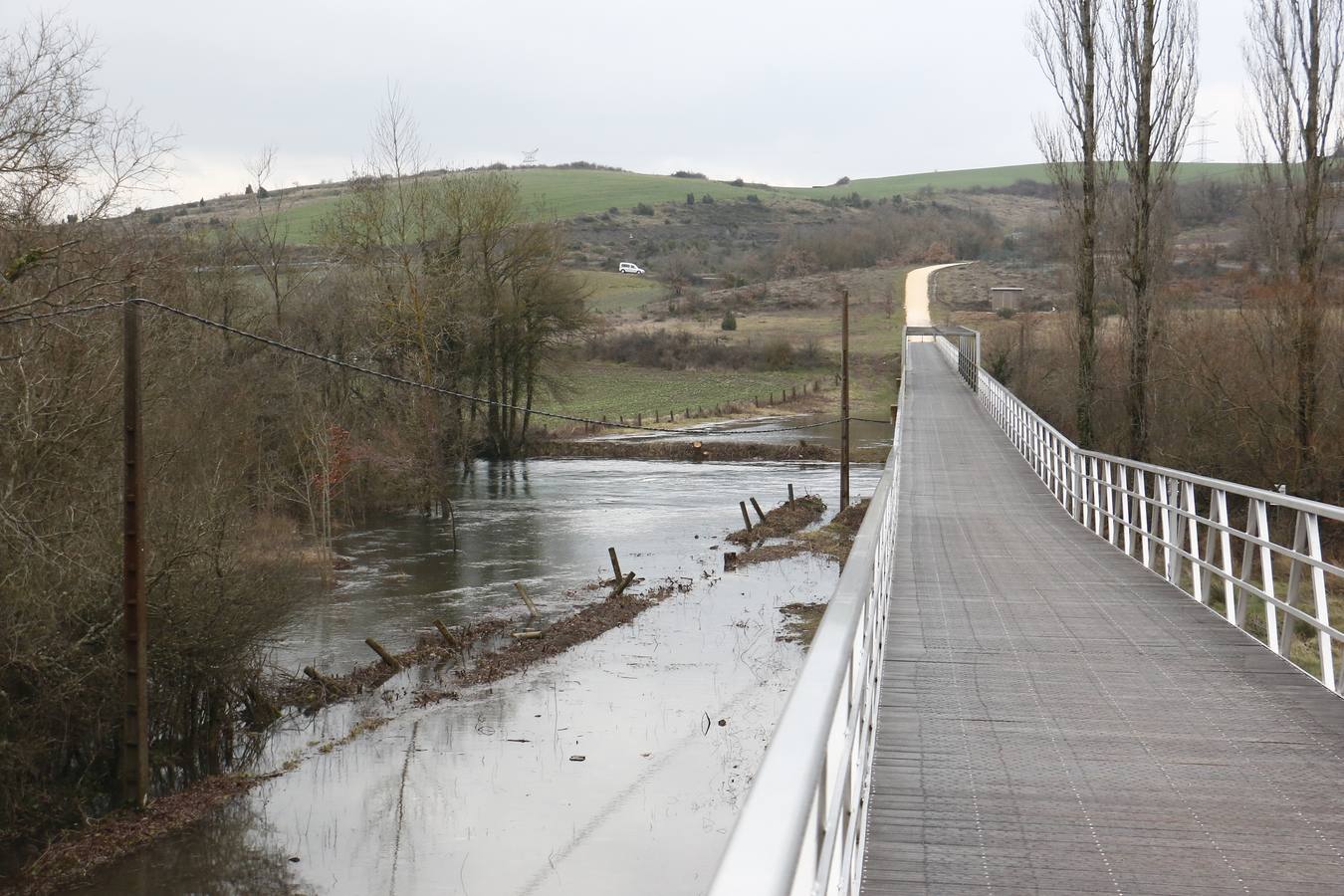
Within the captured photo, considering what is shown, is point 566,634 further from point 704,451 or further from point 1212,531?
point 704,451

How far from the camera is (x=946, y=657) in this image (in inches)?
329

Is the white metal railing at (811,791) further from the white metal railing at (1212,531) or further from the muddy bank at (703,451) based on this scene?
the muddy bank at (703,451)

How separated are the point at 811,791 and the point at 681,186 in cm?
17268

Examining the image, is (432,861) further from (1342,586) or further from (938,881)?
(1342,586)

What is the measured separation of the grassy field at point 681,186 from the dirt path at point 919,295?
46.0 metres

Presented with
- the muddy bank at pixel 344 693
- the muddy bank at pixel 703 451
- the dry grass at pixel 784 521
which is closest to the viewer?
the muddy bank at pixel 344 693

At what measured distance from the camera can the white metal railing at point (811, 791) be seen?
152cm

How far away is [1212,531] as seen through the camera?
32.6 ft

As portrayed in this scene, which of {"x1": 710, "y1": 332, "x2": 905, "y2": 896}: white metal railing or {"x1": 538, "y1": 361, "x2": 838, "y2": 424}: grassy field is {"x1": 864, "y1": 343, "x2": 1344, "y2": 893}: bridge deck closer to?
{"x1": 710, "y1": 332, "x2": 905, "y2": 896}: white metal railing

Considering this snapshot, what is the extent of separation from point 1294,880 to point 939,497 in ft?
52.9

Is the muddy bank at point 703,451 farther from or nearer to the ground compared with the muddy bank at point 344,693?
farther from the ground

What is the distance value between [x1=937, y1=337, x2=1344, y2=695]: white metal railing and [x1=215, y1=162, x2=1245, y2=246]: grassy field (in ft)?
388

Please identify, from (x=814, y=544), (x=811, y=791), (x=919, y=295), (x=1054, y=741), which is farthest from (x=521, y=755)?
(x=919, y=295)

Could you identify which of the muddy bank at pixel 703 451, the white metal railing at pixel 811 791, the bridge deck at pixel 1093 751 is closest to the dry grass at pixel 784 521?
the muddy bank at pixel 703 451
